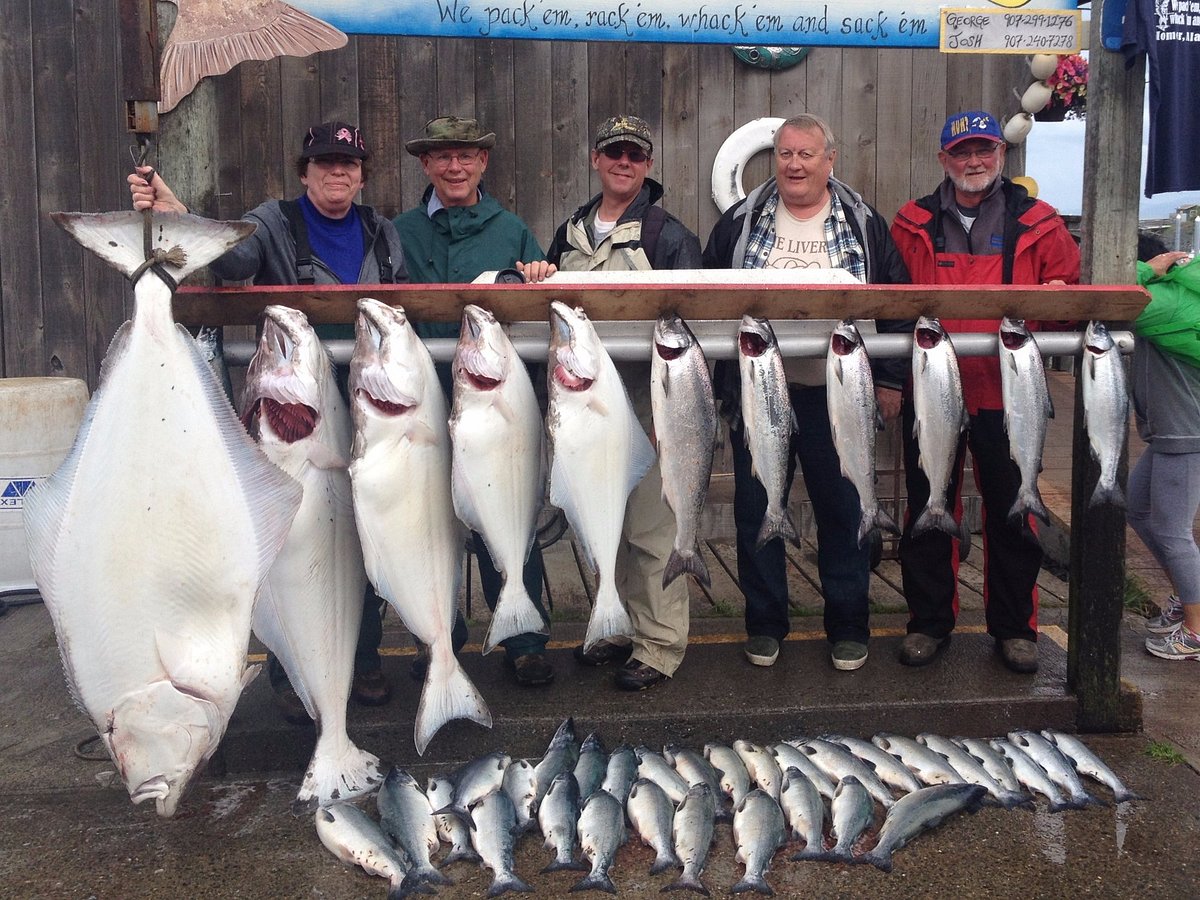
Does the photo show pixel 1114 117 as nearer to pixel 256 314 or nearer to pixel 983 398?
pixel 983 398

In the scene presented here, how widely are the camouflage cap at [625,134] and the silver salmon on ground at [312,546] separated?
1.56 metres

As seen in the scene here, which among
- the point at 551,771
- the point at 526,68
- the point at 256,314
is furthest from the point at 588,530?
the point at 526,68

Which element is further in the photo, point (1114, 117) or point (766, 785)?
point (1114, 117)

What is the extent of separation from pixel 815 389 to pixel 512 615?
160cm

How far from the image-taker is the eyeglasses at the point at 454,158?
12.3ft

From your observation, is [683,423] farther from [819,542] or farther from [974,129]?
[974,129]

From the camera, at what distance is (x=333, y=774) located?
2744 mm

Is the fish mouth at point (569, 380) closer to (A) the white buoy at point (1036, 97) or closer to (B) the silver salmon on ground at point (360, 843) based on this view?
(B) the silver salmon on ground at point (360, 843)

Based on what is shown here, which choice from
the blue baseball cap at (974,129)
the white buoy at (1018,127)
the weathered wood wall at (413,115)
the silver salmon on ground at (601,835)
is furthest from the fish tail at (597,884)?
the white buoy at (1018,127)

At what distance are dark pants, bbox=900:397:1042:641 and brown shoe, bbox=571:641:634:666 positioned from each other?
1.16 m

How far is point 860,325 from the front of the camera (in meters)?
3.48

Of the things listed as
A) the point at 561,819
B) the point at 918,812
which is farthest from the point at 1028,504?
the point at 561,819

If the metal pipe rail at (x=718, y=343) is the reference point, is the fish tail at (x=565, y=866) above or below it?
below

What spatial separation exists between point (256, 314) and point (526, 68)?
11.5 feet
